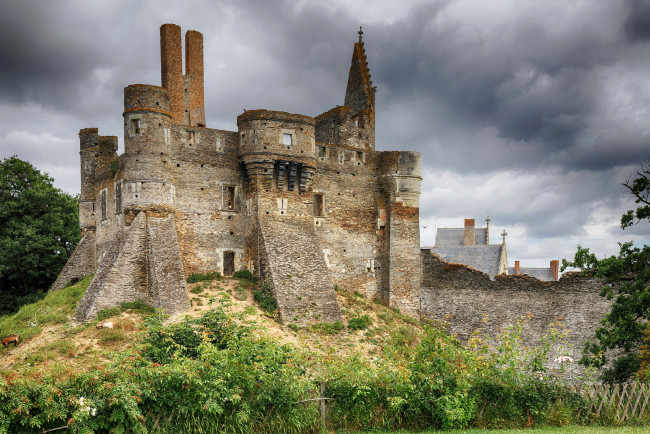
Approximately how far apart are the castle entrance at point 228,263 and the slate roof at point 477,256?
19.9 m

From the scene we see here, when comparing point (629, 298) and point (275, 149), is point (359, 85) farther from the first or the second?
point (629, 298)

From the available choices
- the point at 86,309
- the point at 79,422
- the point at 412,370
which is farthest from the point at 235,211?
the point at 79,422

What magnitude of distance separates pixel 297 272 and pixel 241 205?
14.7 ft

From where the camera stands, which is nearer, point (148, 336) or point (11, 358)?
point (148, 336)

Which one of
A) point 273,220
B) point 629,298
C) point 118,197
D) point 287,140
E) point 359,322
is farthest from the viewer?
point 287,140

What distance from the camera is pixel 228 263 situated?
28.7 meters

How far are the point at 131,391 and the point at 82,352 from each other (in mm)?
10014

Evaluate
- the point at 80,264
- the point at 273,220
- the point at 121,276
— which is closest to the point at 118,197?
the point at 121,276

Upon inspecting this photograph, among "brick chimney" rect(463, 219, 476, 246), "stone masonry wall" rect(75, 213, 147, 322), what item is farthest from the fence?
"brick chimney" rect(463, 219, 476, 246)

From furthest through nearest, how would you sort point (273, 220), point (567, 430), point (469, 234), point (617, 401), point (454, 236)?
1. point (454, 236)
2. point (469, 234)
3. point (273, 220)
4. point (617, 401)
5. point (567, 430)

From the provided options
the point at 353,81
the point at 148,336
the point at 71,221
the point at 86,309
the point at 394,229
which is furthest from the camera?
the point at 71,221

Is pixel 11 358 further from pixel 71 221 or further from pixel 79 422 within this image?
pixel 71 221

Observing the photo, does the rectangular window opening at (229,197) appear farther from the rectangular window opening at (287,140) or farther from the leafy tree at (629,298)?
the leafy tree at (629,298)

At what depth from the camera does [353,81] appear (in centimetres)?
3691
